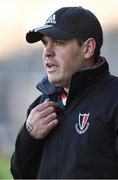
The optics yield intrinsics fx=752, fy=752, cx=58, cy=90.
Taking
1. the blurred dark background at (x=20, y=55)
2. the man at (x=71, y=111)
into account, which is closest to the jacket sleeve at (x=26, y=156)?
the man at (x=71, y=111)

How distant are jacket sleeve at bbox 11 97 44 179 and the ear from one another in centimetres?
42

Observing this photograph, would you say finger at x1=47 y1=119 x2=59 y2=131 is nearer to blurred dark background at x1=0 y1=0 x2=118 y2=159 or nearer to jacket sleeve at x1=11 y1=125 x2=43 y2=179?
jacket sleeve at x1=11 y1=125 x2=43 y2=179

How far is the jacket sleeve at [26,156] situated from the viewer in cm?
323

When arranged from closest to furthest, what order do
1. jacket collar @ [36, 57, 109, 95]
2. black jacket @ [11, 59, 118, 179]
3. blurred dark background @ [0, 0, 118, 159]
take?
black jacket @ [11, 59, 118, 179]
jacket collar @ [36, 57, 109, 95]
blurred dark background @ [0, 0, 118, 159]

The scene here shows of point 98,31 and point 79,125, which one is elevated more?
point 98,31

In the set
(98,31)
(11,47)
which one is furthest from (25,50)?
(98,31)

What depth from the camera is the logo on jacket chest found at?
305 cm

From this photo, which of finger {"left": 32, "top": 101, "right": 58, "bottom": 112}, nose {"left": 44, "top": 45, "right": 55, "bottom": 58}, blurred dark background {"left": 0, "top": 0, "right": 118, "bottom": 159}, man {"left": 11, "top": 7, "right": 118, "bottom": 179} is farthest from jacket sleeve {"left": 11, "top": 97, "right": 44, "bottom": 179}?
blurred dark background {"left": 0, "top": 0, "right": 118, "bottom": 159}

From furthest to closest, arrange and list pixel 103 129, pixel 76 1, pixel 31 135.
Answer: pixel 76 1
pixel 31 135
pixel 103 129

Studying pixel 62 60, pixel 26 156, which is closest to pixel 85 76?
pixel 62 60

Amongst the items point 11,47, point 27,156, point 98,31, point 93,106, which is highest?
point 98,31

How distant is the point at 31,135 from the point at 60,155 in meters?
0.20

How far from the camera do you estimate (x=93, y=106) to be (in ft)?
10.2

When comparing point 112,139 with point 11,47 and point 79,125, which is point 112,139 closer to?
point 79,125
